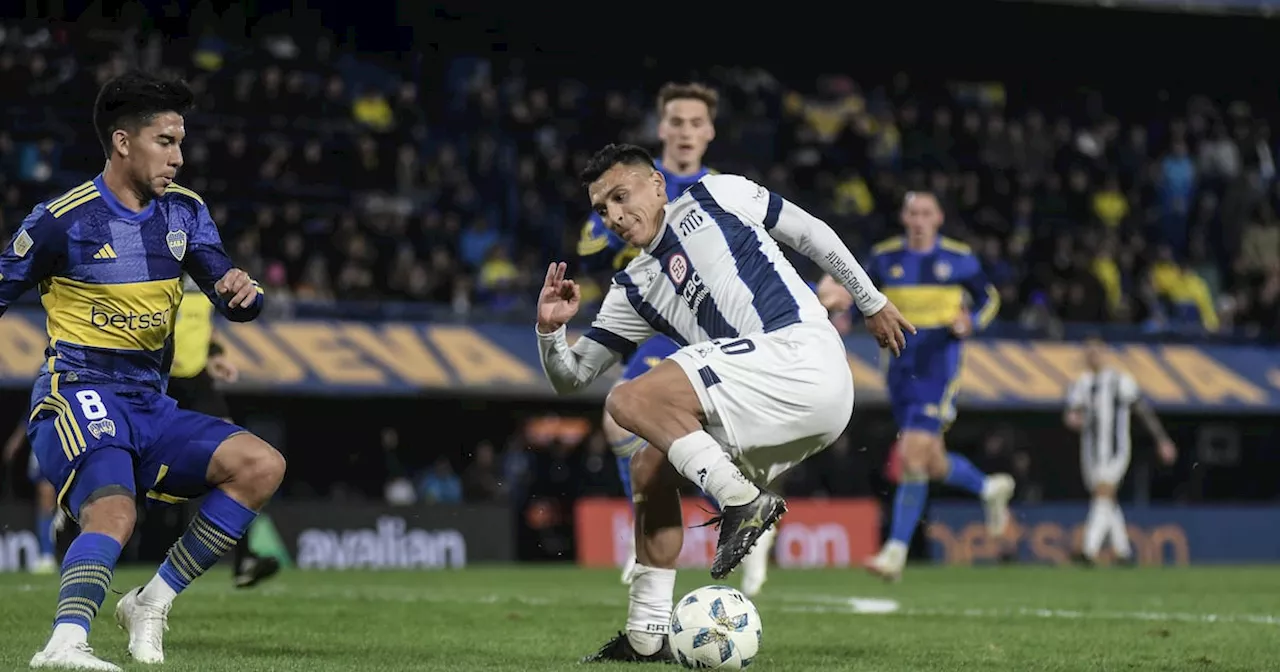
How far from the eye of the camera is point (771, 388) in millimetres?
7176

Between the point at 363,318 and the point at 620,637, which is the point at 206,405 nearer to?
the point at 620,637

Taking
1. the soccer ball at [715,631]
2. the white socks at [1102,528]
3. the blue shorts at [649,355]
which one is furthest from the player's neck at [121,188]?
the white socks at [1102,528]

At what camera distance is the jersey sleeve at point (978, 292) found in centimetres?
1515

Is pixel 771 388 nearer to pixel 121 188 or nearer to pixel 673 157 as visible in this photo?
pixel 121 188

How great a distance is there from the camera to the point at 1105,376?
862 inches

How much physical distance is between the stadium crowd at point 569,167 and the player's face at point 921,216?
28.2ft

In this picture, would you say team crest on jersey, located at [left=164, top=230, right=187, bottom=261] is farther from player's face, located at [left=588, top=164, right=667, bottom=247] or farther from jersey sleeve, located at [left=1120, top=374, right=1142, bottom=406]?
jersey sleeve, located at [left=1120, top=374, right=1142, bottom=406]

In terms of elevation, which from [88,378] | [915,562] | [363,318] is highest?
[363,318]

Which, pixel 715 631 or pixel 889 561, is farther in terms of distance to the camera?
pixel 889 561

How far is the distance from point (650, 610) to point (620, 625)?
2.16 meters

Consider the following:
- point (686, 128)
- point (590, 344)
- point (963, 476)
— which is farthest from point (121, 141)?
point (963, 476)

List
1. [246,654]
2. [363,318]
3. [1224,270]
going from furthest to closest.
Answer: [1224,270] < [363,318] < [246,654]

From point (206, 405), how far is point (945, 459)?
227 inches

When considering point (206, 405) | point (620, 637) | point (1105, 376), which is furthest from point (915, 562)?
point (620, 637)
